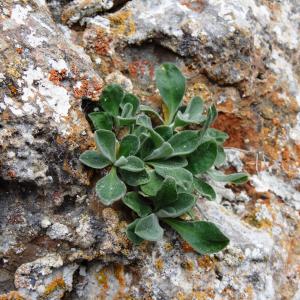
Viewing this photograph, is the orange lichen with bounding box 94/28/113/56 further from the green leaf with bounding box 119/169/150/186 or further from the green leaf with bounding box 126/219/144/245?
the green leaf with bounding box 126/219/144/245

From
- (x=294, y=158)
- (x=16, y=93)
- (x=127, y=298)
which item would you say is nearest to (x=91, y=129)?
(x=16, y=93)

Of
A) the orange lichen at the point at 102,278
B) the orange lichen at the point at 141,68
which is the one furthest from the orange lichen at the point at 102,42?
the orange lichen at the point at 102,278

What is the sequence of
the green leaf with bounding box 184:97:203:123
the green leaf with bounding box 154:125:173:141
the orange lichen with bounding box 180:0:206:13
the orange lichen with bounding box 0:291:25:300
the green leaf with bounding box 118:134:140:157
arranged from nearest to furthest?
the orange lichen with bounding box 0:291:25:300, the green leaf with bounding box 118:134:140:157, the green leaf with bounding box 154:125:173:141, the green leaf with bounding box 184:97:203:123, the orange lichen with bounding box 180:0:206:13

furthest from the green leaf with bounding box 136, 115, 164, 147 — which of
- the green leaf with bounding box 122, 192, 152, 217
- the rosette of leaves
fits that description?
the green leaf with bounding box 122, 192, 152, 217

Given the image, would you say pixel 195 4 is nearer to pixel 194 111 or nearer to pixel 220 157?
pixel 194 111

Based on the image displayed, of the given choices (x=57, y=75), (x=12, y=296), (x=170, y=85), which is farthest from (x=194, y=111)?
(x=12, y=296)

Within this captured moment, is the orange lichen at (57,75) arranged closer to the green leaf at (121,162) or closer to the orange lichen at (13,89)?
the orange lichen at (13,89)
